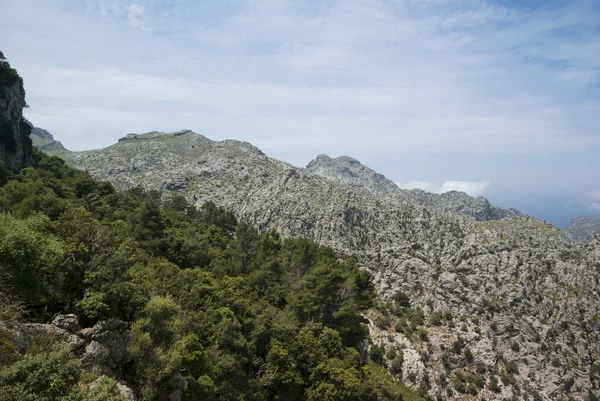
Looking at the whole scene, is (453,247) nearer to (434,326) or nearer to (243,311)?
(434,326)

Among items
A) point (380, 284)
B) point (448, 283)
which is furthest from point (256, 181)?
point (448, 283)

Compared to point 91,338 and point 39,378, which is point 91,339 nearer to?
point 91,338

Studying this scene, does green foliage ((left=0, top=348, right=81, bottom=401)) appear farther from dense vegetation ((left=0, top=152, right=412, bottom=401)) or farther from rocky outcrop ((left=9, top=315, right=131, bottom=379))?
rocky outcrop ((left=9, top=315, right=131, bottom=379))

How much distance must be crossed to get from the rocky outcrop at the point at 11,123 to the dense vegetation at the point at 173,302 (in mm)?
7749

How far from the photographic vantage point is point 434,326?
75000mm

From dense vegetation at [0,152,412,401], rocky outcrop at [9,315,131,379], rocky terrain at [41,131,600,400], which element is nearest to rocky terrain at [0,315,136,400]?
rocky outcrop at [9,315,131,379]

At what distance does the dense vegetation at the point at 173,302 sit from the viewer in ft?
70.8

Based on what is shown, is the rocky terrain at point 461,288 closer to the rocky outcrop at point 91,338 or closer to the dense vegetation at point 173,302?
the dense vegetation at point 173,302

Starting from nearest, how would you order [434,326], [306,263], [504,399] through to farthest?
[504,399]
[306,263]
[434,326]

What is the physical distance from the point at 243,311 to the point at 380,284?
61.3 m

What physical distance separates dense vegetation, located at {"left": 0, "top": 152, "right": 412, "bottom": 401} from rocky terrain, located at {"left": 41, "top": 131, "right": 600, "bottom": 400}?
17.9 m

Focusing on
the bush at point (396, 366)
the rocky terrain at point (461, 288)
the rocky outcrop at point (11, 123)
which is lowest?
the bush at point (396, 366)

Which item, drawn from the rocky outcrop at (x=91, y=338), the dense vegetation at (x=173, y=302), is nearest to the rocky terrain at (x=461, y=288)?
the dense vegetation at (x=173, y=302)

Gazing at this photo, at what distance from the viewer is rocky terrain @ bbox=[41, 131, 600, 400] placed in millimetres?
66438
